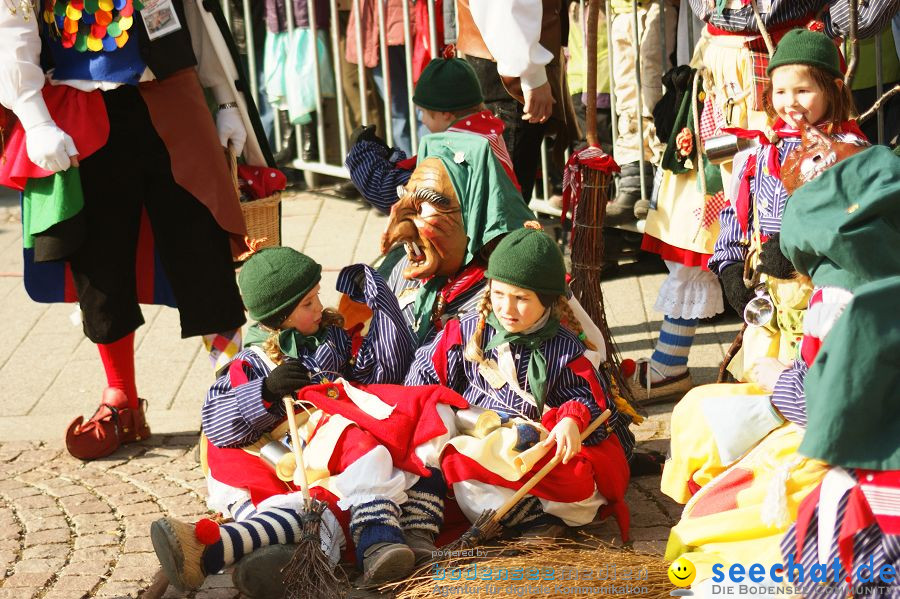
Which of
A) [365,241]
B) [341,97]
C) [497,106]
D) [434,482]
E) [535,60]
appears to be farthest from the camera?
[341,97]

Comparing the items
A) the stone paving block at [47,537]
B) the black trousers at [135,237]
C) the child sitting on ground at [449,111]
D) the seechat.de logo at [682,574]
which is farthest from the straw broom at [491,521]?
the black trousers at [135,237]

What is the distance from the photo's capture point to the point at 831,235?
9.84 ft

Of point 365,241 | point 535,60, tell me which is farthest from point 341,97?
point 535,60

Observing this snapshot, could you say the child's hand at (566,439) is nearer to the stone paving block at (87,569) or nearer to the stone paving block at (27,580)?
the stone paving block at (87,569)

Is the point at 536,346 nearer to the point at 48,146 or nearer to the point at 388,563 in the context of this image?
the point at 388,563

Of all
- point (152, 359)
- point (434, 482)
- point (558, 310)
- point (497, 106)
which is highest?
point (497, 106)

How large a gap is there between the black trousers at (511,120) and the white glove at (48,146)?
189 cm

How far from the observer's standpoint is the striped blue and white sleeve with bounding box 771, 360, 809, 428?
334 centimetres

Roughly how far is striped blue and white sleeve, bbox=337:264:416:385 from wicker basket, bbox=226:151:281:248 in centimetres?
73

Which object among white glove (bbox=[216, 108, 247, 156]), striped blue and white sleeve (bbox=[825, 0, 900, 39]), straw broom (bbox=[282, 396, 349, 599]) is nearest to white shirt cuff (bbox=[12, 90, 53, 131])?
white glove (bbox=[216, 108, 247, 156])

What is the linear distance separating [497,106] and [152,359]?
2039 millimetres

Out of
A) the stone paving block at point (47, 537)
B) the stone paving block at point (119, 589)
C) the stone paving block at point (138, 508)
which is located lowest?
the stone paving block at point (138, 508)

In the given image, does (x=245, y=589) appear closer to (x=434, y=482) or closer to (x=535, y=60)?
(x=434, y=482)

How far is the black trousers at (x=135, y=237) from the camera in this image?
15.3ft
